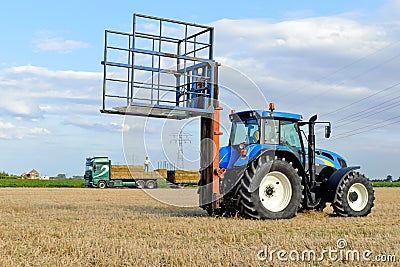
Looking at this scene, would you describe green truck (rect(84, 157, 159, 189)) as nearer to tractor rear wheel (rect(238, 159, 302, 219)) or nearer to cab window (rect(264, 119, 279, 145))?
cab window (rect(264, 119, 279, 145))

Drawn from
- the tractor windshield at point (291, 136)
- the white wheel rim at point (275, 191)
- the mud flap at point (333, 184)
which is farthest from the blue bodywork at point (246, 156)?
the mud flap at point (333, 184)

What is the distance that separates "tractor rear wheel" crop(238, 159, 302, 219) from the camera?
1253cm

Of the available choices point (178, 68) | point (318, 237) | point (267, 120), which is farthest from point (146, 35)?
point (318, 237)

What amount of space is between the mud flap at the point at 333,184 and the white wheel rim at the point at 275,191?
54.6 inches

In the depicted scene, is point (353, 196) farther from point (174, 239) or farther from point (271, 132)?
point (174, 239)

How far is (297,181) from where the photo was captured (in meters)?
13.2

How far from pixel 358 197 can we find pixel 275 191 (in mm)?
2752

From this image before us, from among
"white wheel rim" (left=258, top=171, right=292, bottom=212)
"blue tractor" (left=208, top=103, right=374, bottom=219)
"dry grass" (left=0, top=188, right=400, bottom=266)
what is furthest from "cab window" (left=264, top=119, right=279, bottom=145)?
"dry grass" (left=0, top=188, right=400, bottom=266)

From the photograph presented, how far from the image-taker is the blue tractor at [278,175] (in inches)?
502

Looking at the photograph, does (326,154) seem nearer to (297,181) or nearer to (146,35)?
(297,181)

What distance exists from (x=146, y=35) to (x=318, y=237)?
6.36 meters

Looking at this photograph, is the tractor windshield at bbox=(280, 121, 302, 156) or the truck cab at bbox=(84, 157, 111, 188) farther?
the truck cab at bbox=(84, 157, 111, 188)

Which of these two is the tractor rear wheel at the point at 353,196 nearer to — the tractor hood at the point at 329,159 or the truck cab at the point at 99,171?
the tractor hood at the point at 329,159

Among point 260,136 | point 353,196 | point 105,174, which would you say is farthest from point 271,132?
point 105,174
